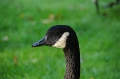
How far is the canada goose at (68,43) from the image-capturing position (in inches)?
117

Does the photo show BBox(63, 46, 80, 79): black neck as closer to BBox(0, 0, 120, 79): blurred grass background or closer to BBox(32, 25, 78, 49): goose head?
BBox(32, 25, 78, 49): goose head

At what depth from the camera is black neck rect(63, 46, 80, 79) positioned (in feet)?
10.0

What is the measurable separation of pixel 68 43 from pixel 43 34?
3.28 meters

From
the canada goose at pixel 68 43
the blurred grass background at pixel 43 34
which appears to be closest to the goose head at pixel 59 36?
the canada goose at pixel 68 43

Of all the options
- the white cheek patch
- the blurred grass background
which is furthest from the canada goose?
the blurred grass background

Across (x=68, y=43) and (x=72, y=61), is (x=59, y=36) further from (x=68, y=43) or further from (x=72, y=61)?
(x=72, y=61)

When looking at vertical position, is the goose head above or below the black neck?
above

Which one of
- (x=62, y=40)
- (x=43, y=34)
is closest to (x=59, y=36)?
(x=62, y=40)

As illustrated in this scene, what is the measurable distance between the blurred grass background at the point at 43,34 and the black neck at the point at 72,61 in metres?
1.11

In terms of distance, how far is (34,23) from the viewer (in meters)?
6.96

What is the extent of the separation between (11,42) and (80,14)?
2690 millimetres

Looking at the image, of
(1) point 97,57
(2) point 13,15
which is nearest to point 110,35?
(1) point 97,57

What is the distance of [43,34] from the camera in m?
6.24

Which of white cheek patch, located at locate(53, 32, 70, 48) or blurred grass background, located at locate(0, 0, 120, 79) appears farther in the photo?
blurred grass background, located at locate(0, 0, 120, 79)
